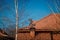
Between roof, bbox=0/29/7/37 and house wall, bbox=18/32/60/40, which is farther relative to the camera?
roof, bbox=0/29/7/37

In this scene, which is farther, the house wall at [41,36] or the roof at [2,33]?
the roof at [2,33]

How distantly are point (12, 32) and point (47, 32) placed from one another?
3.31 m

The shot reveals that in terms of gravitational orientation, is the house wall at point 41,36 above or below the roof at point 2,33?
below

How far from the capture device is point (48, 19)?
65.5 feet

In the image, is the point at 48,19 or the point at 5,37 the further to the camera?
the point at 48,19

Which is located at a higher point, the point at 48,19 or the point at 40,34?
the point at 48,19

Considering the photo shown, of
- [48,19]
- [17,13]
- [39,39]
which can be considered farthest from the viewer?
[48,19]

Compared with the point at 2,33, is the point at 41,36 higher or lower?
lower

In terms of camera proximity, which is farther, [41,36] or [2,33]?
[2,33]

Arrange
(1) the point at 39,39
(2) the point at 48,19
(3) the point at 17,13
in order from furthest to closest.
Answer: (2) the point at 48,19 < (1) the point at 39,39 < (3) the point at 17,13

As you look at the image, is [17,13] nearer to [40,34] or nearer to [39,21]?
[40,34]

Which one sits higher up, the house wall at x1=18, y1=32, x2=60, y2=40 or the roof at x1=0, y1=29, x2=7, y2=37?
the roof at x1=0, y1=29, x2=7, y2=37

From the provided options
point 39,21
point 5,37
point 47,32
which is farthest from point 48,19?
point 5,37

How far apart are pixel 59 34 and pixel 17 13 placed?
443 centimetres
